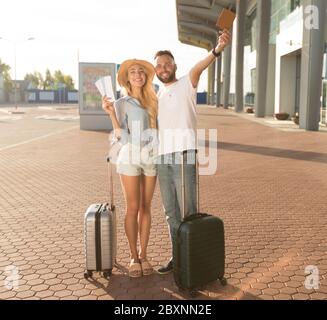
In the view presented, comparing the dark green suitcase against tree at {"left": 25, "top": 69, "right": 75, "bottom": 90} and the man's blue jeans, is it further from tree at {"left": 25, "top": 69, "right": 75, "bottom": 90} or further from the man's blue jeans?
tree at {"left": 25, "top": 69, "right": 75, "bottom": 90}

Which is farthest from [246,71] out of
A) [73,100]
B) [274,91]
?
[73,100]

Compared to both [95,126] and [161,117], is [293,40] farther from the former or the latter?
[161,117]

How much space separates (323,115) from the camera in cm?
2306

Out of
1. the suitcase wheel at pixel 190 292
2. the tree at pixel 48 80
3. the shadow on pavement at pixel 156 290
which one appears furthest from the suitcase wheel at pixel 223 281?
the tree at pixel 48 80

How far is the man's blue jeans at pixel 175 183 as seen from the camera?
3744 millimetres

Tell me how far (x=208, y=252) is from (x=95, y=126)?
1876cm

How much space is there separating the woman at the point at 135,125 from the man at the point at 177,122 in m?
0.11

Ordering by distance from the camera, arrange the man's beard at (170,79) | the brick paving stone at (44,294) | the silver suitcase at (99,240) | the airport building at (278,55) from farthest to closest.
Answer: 1. the airport building at (278,55)
2. the silver suitcase at (99,240)
3. the man's beard at (170,79)
4. the brick paving stone at (44,294)

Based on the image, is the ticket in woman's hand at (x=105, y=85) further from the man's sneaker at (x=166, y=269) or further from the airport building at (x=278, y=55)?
the airport building at (x=278, y=55)

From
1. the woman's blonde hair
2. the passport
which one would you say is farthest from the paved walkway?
the passport

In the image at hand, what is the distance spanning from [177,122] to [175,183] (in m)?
0.57

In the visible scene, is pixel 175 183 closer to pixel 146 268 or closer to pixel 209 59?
pixel 146 268

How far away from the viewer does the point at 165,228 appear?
5.58 m

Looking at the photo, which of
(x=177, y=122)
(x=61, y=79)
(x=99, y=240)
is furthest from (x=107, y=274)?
(x=61, y=79)
